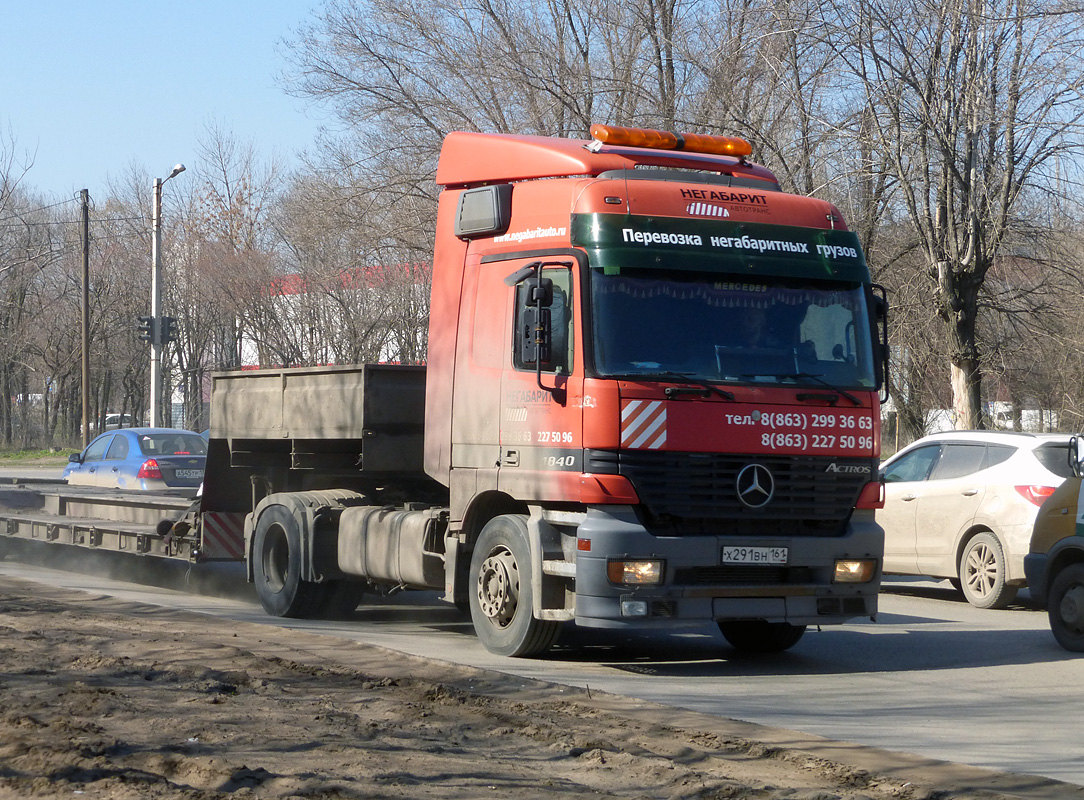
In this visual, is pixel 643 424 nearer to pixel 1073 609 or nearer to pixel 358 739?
pixel 358 739

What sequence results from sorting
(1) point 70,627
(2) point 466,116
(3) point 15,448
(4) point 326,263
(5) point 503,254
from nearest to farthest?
(5) point 503,254
(1) point 70,627
(2) point 466,116
(4) point 326,263
(3) point 15,448

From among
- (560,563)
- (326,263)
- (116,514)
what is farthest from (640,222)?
(326,263)

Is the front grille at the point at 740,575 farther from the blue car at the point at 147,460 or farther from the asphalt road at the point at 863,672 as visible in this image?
the blue car at the point at 147,460

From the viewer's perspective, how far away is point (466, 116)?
25453mm

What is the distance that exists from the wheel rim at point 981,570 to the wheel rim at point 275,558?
21.7ft

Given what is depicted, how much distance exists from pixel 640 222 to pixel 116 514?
9095mm

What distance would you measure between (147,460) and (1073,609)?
1357cm

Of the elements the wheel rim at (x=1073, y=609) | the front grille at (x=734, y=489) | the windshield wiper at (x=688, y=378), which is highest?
the windshield wiper at (x=688, y=378)

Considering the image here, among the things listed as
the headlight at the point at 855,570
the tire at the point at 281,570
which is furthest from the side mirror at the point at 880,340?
the tire at the point at 281,570

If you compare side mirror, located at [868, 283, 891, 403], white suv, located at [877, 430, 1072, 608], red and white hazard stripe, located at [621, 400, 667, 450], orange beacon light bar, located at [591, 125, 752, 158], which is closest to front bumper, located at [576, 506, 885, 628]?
red and white hazard stripe, located at [621, 400, 667, 450]

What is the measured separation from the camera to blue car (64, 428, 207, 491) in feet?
A: 63.7

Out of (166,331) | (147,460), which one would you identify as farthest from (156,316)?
(147,460)

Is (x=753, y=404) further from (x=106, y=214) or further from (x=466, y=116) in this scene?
(x=106, y=214)

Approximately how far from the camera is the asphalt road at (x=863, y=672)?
274 inches
